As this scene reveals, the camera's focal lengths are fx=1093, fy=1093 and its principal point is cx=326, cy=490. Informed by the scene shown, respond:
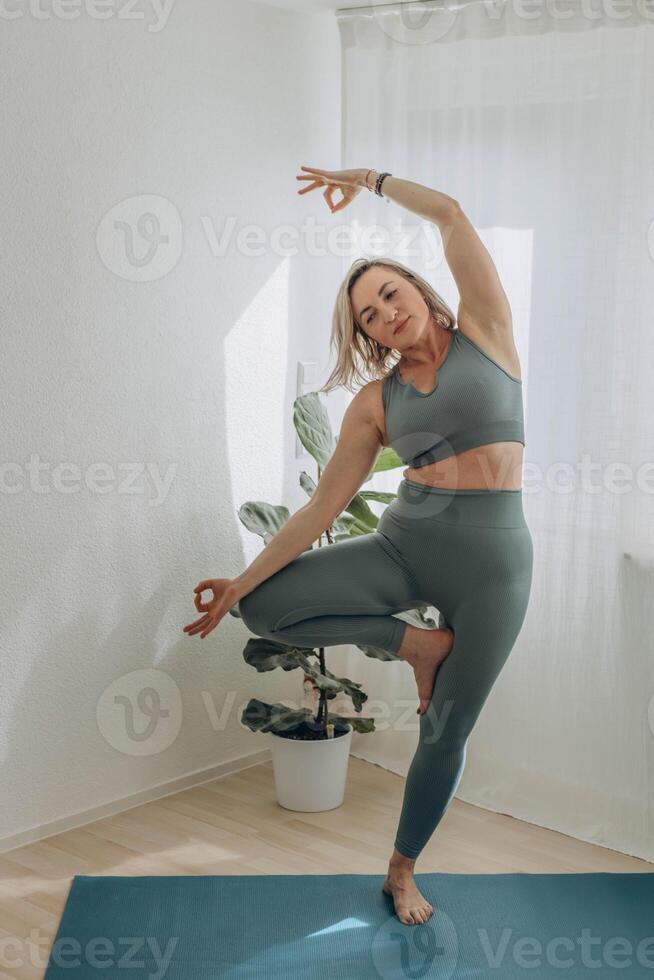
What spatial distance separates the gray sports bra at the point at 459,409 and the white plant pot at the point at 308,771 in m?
1.18

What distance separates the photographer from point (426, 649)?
251 cm

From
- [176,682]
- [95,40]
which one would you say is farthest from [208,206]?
[176,682]

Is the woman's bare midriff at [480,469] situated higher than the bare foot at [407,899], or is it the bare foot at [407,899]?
the woman's bare midriff at [480,469]

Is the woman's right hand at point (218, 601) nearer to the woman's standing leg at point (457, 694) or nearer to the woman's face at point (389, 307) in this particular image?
the woman's standing leg at point (457, 694)

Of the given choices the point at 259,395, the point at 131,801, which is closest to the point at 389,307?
the point at 259,395

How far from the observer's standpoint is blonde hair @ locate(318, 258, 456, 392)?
8.22ft

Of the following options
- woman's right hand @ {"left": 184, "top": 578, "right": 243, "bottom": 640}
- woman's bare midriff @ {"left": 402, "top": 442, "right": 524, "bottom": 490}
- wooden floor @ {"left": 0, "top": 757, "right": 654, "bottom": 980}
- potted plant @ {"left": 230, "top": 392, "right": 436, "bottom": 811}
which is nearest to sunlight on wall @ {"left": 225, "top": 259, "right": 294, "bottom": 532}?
potted plant @ {"left": 230, "top": 392, "right": 436, "bottom": 811}

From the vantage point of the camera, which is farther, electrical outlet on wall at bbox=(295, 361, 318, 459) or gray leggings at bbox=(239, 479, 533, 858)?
electrical outlet on wall at bbox=(295, 361, 318, 459)

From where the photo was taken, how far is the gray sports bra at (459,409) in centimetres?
242

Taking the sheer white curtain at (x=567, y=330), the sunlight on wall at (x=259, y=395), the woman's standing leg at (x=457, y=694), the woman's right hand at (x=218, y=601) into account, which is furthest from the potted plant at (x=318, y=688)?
the woman's right hand at (x=218, y=601)

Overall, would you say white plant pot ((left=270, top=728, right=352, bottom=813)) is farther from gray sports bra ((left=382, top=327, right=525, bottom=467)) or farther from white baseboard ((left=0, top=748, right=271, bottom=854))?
gray sports bra ((left=382, top=327, right=525, bottom=467))

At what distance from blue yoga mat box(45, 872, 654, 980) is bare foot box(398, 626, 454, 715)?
59cm

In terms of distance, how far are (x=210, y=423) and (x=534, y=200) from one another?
119cm

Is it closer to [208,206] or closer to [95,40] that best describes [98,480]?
[208,206]
